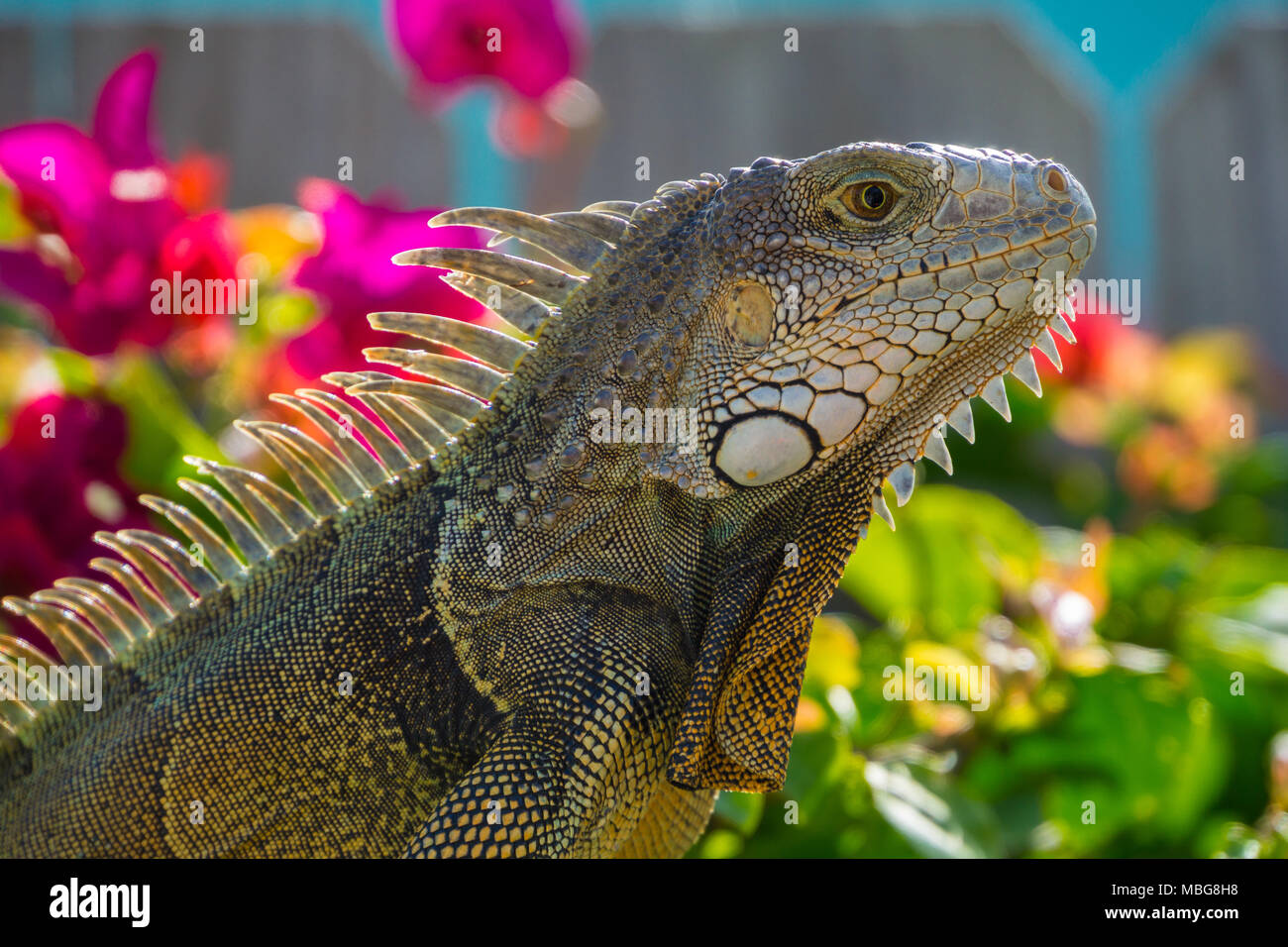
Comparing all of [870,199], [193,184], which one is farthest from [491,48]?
[870,199]

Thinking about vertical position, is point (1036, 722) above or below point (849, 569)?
below

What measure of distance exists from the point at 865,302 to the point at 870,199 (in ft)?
0.54

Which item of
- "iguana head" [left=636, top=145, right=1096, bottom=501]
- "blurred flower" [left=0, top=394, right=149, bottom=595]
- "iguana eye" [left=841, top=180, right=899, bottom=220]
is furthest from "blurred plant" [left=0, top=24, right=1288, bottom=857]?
"iguana eye" [left=841, top=180, right=899, bottom=220]

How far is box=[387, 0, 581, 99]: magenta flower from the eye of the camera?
11.6ft

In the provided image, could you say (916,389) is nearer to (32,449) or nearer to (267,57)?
(32,449)

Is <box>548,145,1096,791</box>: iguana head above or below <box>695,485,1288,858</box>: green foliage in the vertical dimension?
above

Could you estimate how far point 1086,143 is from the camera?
24.7 ft

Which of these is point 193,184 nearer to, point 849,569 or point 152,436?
point 152,436

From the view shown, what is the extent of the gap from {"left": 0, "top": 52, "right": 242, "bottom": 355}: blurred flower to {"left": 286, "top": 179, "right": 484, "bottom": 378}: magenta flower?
0.32 meters

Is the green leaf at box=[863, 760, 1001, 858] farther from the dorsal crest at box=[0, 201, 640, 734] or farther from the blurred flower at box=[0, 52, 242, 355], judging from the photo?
the blurred flower at box=[0, 52, 242, 355]

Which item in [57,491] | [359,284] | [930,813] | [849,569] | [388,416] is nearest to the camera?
[388,416]

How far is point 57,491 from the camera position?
8.89 feet
